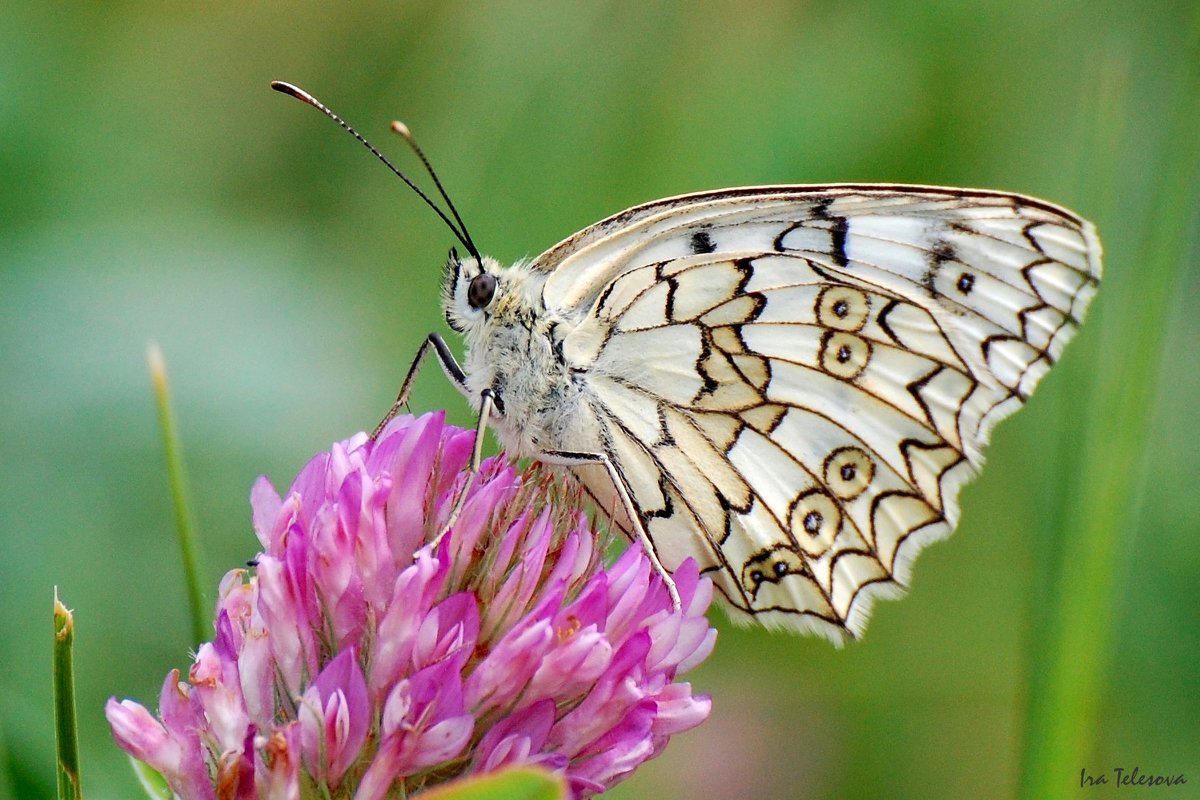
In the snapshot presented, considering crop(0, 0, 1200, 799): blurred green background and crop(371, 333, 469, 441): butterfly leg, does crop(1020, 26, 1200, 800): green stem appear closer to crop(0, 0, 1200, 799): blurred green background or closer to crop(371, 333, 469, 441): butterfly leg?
crop(0, 0, 1200, 799): blurred green background

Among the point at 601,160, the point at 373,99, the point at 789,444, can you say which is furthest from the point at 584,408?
the point at 373,99

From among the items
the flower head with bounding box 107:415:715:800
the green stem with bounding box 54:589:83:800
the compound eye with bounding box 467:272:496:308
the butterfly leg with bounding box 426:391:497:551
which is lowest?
the green stem with bounding box 54:589:83:800

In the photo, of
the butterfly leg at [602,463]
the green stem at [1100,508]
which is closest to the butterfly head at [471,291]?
the butterfly leg at [602,463]

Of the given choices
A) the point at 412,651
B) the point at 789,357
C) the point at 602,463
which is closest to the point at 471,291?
the point at 602,463

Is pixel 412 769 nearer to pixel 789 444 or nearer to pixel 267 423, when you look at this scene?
pixel 789 444

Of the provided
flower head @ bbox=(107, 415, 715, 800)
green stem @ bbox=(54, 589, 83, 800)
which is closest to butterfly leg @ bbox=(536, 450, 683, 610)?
flower head @ bbox=(107, 415, 715, 800)

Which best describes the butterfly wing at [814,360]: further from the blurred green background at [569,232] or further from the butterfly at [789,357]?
the blurred green background at [569,232]
